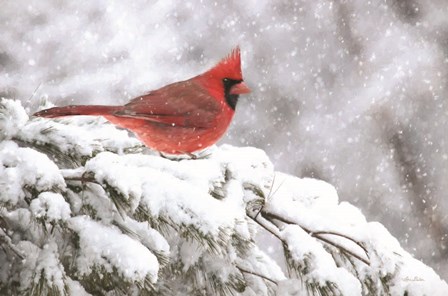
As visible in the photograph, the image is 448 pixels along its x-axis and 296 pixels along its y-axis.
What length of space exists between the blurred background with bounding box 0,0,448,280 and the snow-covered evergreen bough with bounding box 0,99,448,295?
2.60 meters

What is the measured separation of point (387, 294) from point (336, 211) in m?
0.30

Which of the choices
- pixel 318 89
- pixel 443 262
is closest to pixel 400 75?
pixel 318 89

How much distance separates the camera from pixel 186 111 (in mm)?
2008

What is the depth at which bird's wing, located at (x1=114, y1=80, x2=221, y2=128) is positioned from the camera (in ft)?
6.30

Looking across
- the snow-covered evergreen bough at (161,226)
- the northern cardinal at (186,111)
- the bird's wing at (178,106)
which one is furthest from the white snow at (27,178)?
the bird's wing at (178,106)

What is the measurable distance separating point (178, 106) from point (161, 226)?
0.79m

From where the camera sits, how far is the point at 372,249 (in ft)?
4.92

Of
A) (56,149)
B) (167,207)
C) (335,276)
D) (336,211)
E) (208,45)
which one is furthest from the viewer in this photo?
(208,45)

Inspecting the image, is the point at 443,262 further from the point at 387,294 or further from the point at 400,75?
the point at 387,294

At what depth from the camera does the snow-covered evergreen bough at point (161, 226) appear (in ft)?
3.98

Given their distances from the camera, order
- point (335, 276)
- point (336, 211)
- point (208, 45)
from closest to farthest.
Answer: point (335, 276) < point (336, 211) < point (208, 45)

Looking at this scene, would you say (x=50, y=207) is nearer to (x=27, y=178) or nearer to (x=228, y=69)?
(x=27, y=178)

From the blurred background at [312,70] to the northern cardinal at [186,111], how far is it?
83.7 inches

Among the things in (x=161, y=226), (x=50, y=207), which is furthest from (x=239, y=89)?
(x=50, y=207)
